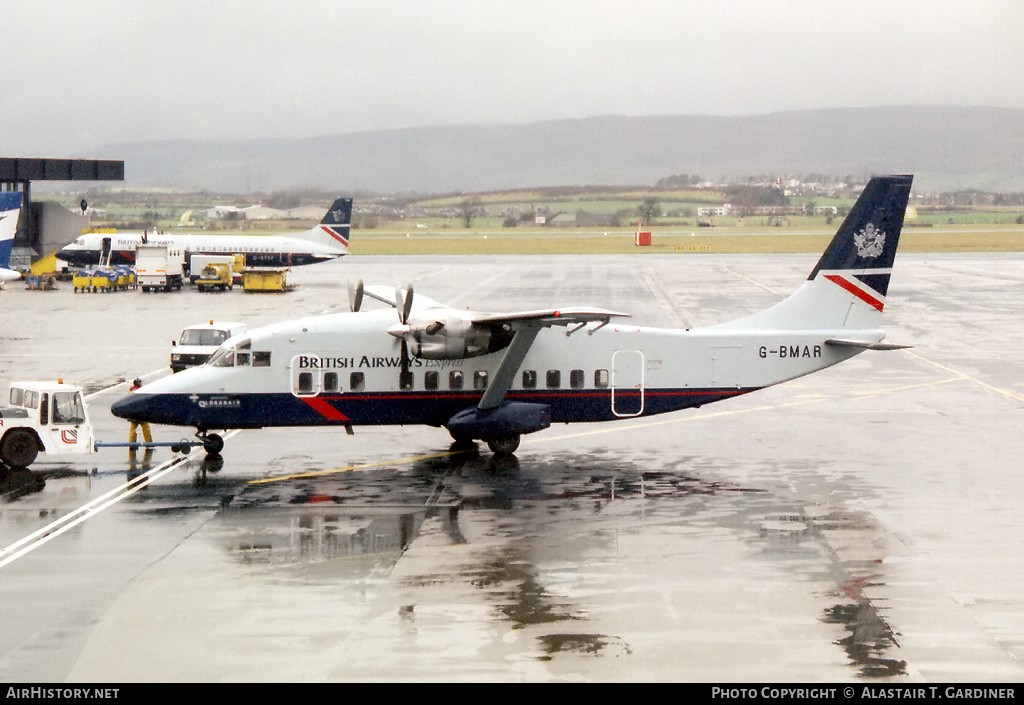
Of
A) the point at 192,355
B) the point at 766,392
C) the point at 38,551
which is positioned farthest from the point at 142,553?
the point at 766,392

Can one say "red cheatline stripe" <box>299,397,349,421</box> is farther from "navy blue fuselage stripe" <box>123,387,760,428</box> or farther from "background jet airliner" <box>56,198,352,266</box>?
"background jet airliner" <box>56,198,352,266</box>

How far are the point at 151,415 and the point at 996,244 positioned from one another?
153 m

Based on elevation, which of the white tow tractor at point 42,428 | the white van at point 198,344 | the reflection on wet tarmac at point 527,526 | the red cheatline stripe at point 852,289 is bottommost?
the reflection on wet tarmac at point 527,526

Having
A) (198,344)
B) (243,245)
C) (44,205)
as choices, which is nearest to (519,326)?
(198,344)

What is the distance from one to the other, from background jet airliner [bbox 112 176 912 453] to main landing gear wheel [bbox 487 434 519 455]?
28 millimetres

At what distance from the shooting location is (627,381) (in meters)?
33.9

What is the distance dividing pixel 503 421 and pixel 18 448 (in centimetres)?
1262

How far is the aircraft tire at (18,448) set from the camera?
32.0m

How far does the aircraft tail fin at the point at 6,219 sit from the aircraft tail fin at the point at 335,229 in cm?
6006

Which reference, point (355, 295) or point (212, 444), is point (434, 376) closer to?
point (355, 295)

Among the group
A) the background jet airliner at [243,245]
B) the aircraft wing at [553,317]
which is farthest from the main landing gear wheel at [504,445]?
the background jet airliner at [243,245]

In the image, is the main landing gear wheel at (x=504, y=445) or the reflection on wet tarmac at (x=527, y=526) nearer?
the reflection on wet tarmac at (x=527, y=526)

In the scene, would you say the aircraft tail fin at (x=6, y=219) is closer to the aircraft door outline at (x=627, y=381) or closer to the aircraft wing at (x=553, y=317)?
the aircraft wing at (x=553, y=317)

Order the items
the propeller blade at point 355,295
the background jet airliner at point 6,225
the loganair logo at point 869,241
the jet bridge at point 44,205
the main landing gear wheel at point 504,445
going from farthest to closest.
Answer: the jet bridge at point 44,205 < the background jet airliner at point 6,225 < the propeller blade at point 355,295 < the loganair logo at point 869,241 < the main landing gear wheel at point 504,445
